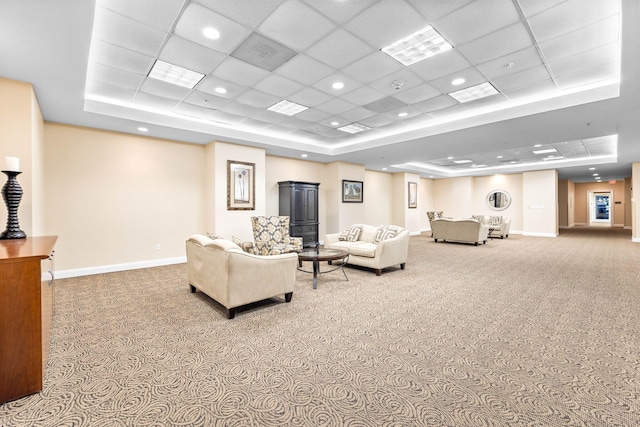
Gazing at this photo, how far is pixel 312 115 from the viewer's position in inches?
227

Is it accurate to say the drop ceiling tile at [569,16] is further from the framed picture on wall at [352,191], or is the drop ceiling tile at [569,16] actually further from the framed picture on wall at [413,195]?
the framed picture on wall at [413,195]

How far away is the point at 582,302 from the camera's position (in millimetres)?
3715

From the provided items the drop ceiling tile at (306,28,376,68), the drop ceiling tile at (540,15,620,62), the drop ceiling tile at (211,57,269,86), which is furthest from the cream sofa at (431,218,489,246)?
the drop ceiling tile at (211,57,269,86)

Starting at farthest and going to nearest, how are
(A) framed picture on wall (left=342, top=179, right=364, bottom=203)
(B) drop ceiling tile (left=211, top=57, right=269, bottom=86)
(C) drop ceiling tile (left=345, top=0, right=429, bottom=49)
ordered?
(A) framed picture on wall (left=342, top=179, right=364, bottom=203), (B) drop ceiling tile (left=211, top=57, right=269, bottom=86), (C) drop ceiling tile (left=345, top=0, right=429, bottom=49)

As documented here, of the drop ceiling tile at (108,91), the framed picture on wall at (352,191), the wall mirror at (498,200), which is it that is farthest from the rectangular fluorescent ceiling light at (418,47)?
the wall mirror at (498,200)

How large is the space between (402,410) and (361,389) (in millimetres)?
304

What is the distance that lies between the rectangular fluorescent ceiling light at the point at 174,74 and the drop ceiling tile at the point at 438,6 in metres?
2.91

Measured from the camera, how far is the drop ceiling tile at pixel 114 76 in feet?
12.4

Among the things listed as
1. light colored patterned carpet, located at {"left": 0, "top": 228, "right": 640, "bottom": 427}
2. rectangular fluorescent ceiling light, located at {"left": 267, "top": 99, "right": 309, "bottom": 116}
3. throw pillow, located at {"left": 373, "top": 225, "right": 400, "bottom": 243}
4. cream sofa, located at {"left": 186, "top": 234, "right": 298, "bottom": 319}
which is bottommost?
light colored patterned carpet, located at {"left": 0, "top": 228, "right": 640, "bottom": 427}

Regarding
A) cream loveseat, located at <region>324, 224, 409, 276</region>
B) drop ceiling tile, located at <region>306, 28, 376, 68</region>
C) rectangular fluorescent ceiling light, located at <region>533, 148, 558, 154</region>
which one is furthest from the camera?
rectangular fluorescent ceiling light, located at <region>533, 148, 558, 154</region>

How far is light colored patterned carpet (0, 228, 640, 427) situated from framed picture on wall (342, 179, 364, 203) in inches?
216

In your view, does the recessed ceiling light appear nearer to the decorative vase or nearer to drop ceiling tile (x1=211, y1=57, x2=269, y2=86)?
drop ceiling tile (x1=211, y1=57, x2=269, y2=86)

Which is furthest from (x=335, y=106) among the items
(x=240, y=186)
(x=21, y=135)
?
(x=21, y=135)

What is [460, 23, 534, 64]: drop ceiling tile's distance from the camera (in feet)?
10.1
